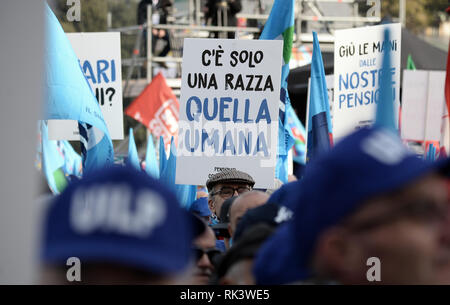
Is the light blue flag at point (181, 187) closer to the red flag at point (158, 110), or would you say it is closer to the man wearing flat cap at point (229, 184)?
the man wearing flat cap at point (229, 184)

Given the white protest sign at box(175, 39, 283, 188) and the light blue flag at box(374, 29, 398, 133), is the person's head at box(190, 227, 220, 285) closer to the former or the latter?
the light blue flag at box(374, 29, 398, 133)

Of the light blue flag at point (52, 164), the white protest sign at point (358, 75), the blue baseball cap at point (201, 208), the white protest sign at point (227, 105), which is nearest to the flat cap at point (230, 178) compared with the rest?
the blue baseball cap at point (201, 208)

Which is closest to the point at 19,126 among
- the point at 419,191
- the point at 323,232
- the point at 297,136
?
the point at 323,232

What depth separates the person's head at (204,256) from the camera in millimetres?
3170

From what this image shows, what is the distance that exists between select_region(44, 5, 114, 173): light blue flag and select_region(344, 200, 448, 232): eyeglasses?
487 cm

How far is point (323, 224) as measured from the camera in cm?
179

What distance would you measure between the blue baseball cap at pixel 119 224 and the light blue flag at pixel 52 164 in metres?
7.88

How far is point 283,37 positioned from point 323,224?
605 centimetres

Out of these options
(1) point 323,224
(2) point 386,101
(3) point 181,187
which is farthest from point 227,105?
(1) point 323,224

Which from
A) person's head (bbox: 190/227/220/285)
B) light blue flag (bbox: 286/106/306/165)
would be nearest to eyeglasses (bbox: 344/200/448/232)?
person's head (bbox: 190/227/220/285)

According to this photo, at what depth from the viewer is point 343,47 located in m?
8.40

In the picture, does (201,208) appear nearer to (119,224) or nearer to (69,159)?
(119,224)

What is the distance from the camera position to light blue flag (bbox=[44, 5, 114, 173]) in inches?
258
